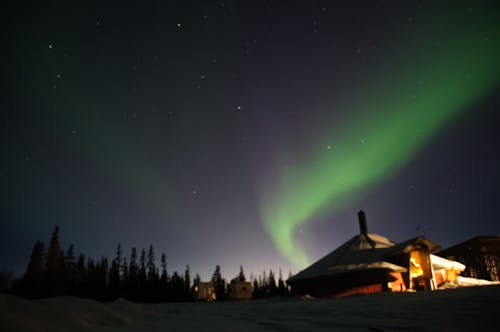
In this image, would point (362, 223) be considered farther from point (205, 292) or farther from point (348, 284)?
point (205, 292)

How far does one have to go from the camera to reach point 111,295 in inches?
1766

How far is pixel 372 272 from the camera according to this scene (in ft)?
70.0

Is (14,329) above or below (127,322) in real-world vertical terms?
above

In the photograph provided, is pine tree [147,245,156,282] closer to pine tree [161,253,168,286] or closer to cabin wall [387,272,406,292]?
pine tree [161,253,168,286]

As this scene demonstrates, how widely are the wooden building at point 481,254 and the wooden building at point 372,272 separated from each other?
906cm

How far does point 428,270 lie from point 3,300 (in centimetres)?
2811

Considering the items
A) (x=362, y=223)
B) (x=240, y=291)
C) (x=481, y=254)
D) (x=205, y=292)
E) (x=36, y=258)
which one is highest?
(x=362, y=223)

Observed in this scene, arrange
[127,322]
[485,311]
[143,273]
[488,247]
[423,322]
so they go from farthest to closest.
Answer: [143,273]
[488,247]
[127,322]
[485,311]
[423,322]

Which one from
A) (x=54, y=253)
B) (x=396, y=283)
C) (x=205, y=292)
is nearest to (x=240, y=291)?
(x=205, y=292)

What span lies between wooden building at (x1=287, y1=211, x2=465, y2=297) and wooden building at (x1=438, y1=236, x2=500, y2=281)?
906cm

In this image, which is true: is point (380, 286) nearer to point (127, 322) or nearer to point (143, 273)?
point (127, 322)

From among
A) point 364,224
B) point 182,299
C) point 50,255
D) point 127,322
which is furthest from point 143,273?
point 127,322

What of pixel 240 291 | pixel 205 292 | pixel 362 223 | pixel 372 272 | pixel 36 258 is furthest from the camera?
pixel 36 258

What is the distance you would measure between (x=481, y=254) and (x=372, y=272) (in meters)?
17.1
